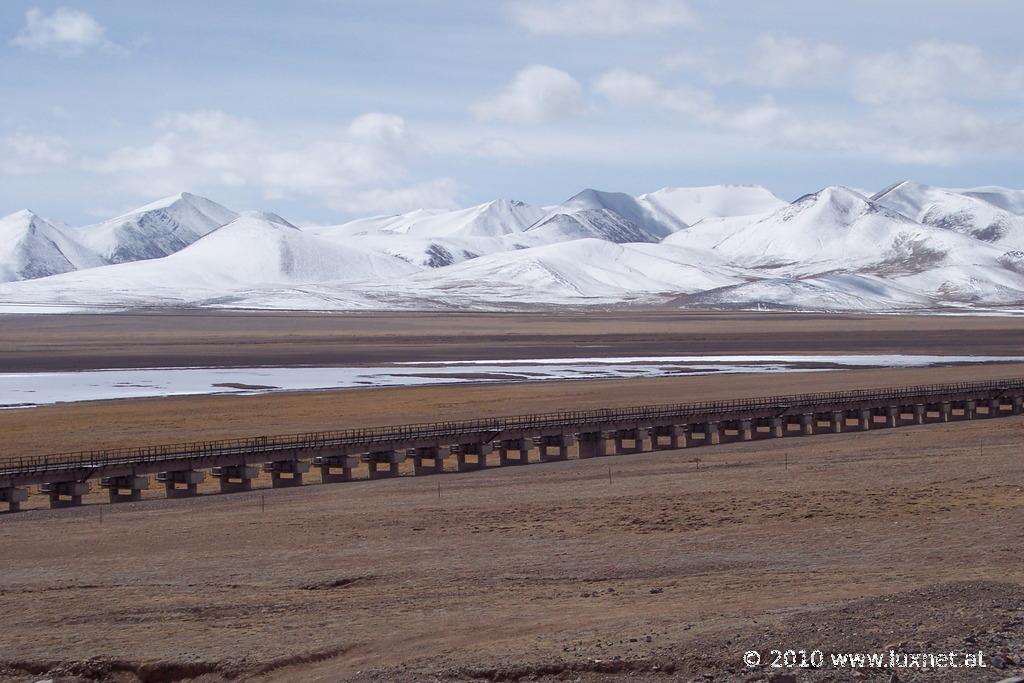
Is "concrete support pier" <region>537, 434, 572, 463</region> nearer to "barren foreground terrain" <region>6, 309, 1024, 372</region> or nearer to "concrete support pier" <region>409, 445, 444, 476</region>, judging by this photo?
"concrete support pier" <region>409, 445, 444, 476</region>

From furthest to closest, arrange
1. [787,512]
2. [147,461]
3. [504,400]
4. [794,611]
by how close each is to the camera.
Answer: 1. [504,400]
2. [147,461]
3. [787,512]
4. [794,611]

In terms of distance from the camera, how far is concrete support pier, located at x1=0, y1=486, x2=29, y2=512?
37.3 meters

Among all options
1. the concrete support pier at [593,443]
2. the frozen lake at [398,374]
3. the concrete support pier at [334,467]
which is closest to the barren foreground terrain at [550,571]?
the concrete support pier at [334,467]

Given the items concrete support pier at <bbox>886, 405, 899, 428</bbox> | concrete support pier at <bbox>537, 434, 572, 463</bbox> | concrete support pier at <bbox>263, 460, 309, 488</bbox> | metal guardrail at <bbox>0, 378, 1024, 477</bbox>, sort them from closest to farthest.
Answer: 1. metal guardrail at <bbox>0, 378, 1024, 477</bbox>
2. concrete support pier at <bbox>263, 460, 309, 488</bbox>
3. concrete support pier at <bbox>537, 434, 572, 463</bbox>
4. concrete support pier at <bbox>886, 405, 899, 428</bbox>

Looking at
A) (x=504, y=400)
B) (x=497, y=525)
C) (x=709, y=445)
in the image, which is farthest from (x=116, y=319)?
(x=497, y=525)

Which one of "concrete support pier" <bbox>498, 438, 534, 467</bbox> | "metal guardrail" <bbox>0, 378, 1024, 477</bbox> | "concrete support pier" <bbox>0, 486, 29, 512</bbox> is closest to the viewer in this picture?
"concrete support pier" <bbox>0, 486, 29, 512</bbox>

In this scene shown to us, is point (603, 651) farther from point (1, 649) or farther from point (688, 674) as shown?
point (1, 649)

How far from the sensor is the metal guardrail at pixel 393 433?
1618 inches

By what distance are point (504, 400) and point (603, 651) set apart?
166 feet

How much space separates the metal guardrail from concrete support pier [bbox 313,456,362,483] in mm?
574

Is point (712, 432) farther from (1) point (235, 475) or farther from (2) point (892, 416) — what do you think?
(1) point (235, 475)

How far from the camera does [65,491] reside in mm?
39125

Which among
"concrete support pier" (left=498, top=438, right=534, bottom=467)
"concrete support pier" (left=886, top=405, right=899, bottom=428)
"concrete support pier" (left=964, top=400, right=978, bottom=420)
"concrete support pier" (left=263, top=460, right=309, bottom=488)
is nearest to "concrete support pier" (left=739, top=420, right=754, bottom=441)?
"concrete support pier" (left=886, top=405, right=899, bottom=428)

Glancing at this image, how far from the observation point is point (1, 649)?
764 inches
